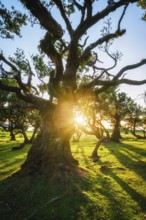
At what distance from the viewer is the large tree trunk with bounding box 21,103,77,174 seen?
15.8 metres

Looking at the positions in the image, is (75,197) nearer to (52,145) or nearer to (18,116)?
(52,145)

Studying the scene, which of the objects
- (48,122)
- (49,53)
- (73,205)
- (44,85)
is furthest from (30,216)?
(44,85)

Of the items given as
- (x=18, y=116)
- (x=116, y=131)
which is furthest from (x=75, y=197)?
(x=116, y=131)

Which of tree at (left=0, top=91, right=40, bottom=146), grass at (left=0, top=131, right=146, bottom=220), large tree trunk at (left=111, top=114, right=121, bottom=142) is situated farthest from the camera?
large tree trunk at (left=111, top=114, right=121, bottom=142)

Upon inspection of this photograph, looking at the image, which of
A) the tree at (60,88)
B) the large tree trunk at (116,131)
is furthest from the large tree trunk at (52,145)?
the large tree trunk at (116,131)

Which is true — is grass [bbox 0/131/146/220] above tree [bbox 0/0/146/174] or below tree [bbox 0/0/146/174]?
below

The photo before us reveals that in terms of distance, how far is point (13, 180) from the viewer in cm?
1542

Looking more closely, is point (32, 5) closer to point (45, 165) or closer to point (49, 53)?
point (49, 53)

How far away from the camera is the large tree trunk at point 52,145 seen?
15.8 meters

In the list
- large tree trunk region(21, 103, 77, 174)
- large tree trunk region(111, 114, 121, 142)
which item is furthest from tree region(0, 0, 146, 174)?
large tree trunk region(111, 114, 121, 142)

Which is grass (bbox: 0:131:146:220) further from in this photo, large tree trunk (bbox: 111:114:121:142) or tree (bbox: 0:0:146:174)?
large tree trunk (bbox: 111:114:121:142)

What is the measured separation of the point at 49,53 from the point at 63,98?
367cm

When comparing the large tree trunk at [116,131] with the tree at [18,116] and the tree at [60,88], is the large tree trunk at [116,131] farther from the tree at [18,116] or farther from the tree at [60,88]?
the tree at [60,88]

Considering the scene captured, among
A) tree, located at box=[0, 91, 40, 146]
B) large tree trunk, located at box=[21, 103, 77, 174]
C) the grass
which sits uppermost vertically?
tree, located at box=[0, 91, 40, 146]
